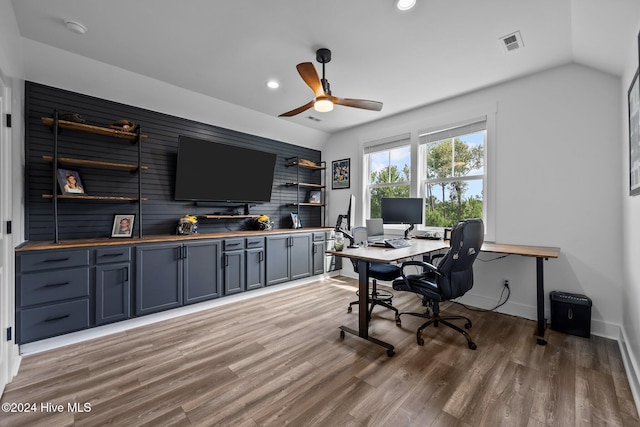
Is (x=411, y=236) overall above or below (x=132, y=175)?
below

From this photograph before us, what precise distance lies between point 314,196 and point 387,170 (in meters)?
1.52

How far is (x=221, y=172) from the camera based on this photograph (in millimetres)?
4203

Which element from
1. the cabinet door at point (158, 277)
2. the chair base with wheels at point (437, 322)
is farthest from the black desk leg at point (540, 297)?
the cabinet door at point (158, 277)

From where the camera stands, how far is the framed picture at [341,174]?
17.5ft

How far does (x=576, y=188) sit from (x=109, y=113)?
17.7 ft

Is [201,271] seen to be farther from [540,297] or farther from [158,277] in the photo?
[540,297]

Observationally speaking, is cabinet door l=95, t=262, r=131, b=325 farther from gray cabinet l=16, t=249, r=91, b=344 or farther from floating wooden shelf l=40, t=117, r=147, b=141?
floating wooden shelf l=40, t=117, r=147, b=141

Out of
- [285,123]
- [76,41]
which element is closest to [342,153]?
[285,123]

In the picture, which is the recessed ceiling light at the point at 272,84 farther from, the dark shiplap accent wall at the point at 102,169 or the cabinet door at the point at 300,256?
the cabinet door at the point at 300,256

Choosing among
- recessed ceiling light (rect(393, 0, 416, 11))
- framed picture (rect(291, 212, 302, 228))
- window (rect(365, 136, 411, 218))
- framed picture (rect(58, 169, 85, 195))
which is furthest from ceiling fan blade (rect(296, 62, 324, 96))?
framed picture (rect(291, 212, 302, 228))

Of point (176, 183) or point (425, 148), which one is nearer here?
point (176, 183)

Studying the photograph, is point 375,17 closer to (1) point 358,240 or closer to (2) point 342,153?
(1) point 358,240

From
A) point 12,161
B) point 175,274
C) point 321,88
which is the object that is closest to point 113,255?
point 175,274

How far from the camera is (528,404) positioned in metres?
1.81
